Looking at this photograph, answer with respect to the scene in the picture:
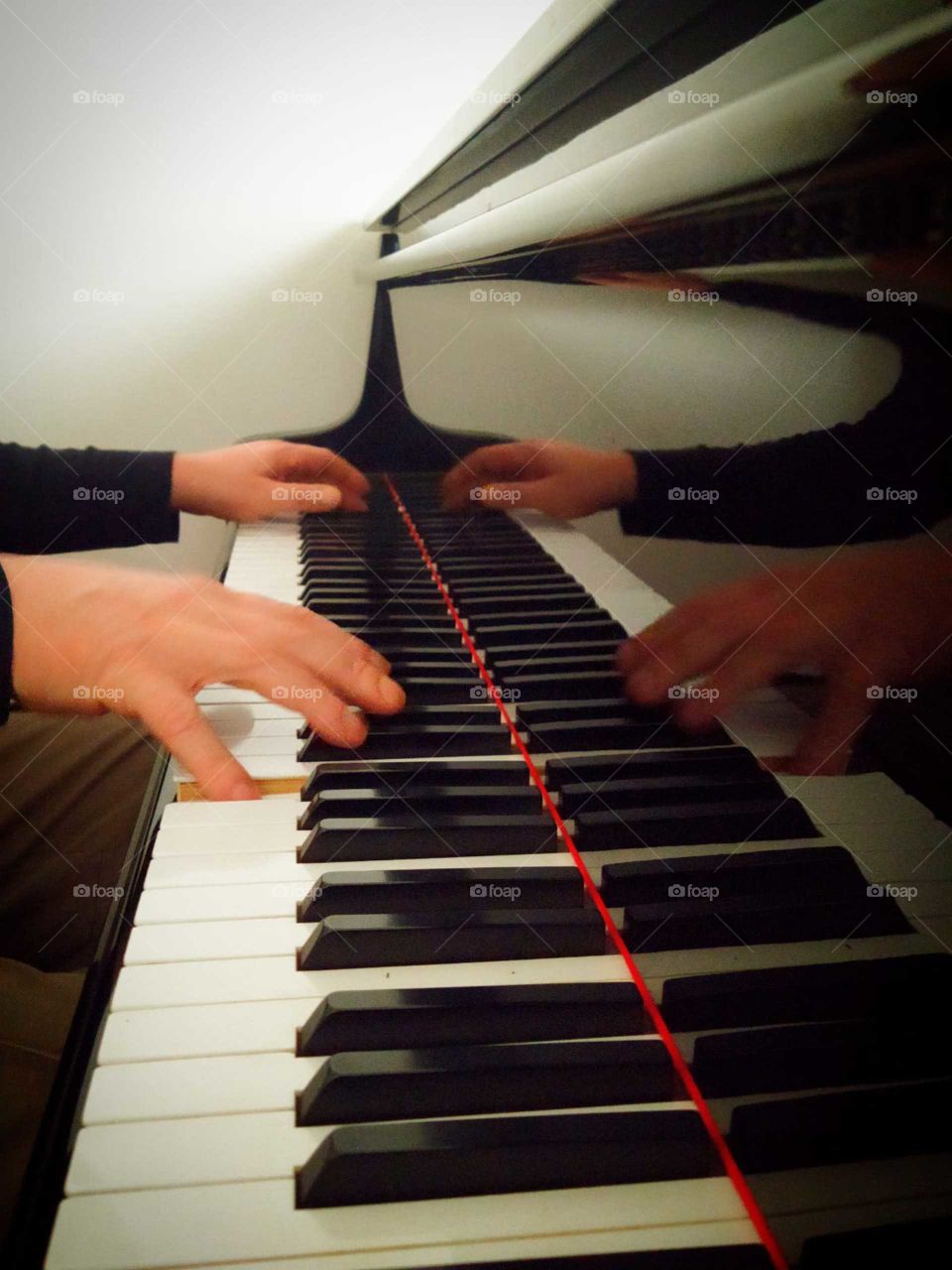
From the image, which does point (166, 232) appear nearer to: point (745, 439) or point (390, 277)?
point (390, 277)

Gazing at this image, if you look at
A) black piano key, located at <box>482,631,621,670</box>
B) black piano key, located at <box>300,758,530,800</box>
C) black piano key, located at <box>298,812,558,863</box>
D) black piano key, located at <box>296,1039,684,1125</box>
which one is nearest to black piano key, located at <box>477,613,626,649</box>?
black piano key, located at <box>482,631,621,670</box>

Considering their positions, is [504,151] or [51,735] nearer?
[504,151]

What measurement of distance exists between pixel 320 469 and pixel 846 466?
136 cm

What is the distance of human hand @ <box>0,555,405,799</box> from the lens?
1019 millimetres

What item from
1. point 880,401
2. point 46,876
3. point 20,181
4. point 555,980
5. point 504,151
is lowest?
point 555,980

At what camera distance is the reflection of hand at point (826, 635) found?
0.52 m

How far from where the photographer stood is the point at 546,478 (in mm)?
1163

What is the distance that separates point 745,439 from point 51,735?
66.7 inches

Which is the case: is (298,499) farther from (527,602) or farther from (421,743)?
(421,743)

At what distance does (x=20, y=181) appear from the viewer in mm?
2113

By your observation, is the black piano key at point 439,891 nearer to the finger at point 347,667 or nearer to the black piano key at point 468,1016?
the black piano key at point 468,1016

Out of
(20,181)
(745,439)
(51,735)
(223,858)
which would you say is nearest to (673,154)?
(745,439)

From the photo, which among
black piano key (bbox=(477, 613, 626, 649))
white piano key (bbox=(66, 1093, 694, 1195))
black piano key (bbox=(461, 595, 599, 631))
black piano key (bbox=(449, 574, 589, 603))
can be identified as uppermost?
black piano key (bbox=(449, 574, 589, 603))

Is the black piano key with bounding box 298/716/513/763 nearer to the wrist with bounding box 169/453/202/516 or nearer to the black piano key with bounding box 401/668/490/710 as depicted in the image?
the black piano key with bounding box 401/668/490/710
